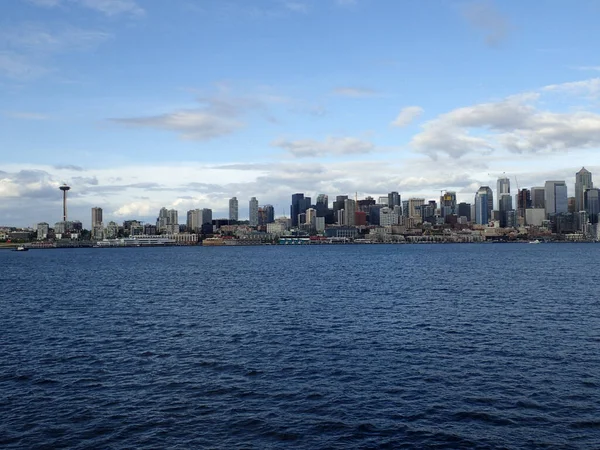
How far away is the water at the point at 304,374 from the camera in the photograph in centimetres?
2492

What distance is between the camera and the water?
24.9 m

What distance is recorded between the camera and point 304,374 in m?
34.2

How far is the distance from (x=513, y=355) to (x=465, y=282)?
5491 cm

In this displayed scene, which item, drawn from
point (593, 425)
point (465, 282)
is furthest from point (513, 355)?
point (465, 282)

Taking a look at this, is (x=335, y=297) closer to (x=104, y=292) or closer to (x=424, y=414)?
(x=104, y=292)

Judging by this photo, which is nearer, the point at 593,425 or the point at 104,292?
the point at 593,425

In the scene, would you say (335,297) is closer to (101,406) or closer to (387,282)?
(387,282)

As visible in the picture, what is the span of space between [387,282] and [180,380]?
→ 64074 millimetres

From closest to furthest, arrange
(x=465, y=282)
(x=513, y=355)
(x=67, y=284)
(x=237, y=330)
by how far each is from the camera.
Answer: (x=513, y=355) < (x=237, y=330) < (x=465, y=282) < (x=67, y=284)

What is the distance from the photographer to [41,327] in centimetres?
5200

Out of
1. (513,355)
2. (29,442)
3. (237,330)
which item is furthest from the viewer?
(237,330)

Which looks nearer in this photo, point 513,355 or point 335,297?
point 513,355

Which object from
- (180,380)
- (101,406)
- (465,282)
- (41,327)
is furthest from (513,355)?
(465,282)

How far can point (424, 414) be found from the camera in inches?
1063
